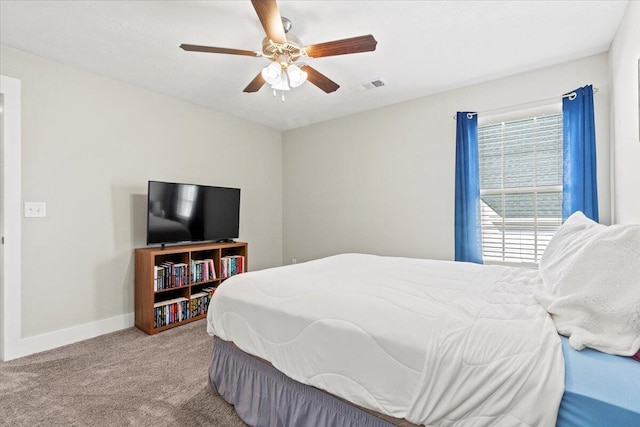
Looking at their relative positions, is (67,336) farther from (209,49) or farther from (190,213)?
(209,49)

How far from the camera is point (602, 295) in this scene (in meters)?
1.08

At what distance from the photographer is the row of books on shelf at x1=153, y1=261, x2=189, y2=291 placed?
309 cm

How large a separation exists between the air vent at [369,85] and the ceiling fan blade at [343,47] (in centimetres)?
121

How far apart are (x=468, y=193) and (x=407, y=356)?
2.53 meters

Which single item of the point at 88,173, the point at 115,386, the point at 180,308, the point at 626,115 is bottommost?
the point at 115,386

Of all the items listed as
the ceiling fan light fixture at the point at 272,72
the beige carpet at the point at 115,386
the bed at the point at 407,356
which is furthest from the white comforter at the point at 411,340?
the ceiling fan light fixture at the point at 272,72

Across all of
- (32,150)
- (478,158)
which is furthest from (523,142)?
(32,150)

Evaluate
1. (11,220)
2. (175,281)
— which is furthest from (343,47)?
(11,220)

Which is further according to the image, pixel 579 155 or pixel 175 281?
pixel 175 281

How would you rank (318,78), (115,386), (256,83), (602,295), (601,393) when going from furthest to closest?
(256,83), (318,78), (115,386), (602,295), (601,393)

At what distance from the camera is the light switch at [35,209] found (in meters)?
2.56

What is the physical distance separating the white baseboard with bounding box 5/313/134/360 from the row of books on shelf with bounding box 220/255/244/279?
101 cm

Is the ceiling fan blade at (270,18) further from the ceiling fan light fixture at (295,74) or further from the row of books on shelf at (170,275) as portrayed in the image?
the row of books on shelf at (170,275)

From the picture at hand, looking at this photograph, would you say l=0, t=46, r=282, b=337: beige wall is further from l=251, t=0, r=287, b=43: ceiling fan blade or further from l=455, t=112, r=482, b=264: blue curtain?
l=455, t=112, r=482, b=264: blue curtain
